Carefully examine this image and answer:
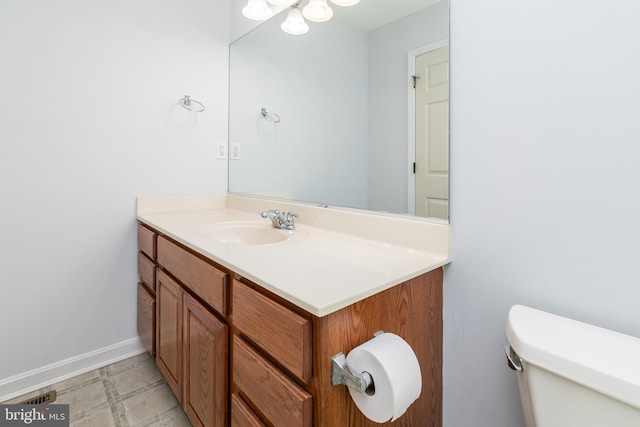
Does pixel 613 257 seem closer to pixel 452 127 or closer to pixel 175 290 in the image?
pixel 452 127

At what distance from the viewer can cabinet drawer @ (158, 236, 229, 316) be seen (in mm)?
935

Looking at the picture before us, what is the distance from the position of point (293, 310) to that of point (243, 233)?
945 mm

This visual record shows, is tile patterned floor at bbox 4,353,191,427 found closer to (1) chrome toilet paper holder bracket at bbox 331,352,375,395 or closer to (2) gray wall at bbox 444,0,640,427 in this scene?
(1) chrome toilet paper holder bracket at bbox 331,352,375,395

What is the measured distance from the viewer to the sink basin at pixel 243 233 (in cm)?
146

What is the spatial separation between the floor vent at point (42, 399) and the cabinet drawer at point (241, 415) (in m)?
1.14

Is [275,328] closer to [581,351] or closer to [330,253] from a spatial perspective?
[330,253]

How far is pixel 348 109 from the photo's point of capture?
1368 mm

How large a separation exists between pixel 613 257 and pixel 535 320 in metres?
0.22

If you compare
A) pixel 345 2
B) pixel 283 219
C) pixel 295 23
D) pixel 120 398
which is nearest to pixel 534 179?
pixel 283 219

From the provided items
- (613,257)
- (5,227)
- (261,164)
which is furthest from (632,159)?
(5,227)

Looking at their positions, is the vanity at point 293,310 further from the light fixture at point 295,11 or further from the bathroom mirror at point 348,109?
the light fixture at point 295,11

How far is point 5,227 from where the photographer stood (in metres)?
1.39

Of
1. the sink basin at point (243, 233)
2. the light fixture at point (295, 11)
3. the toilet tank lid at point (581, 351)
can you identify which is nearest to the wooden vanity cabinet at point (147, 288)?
the sink basin at point (243, 233)

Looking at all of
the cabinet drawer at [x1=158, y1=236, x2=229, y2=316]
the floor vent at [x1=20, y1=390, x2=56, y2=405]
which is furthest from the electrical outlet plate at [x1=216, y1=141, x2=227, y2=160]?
the floor vent at [x1=20, y1=390, x2=56, y2=405]
